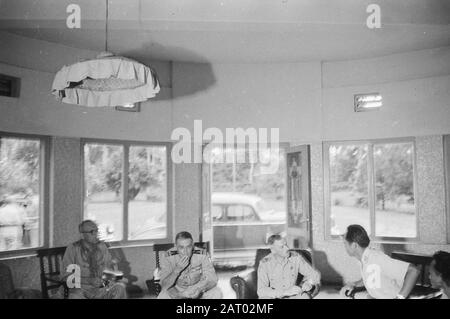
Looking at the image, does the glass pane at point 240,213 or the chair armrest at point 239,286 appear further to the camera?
the glass pane at point 240,213

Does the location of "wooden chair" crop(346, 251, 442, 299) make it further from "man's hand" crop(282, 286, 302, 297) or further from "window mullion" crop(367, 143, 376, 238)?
"window mullion" crop(367, 143, 376, 238)

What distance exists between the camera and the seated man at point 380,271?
281 cm

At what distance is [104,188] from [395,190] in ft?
13.1

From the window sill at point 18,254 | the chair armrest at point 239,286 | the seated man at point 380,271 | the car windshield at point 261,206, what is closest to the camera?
the seated man at point 380,271

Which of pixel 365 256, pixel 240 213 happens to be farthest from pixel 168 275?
pixel 240 213

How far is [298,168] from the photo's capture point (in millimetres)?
5645

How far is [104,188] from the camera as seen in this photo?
5117 mm

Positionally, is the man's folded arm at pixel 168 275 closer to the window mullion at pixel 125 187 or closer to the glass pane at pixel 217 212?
the window mullion at pixel 125 187

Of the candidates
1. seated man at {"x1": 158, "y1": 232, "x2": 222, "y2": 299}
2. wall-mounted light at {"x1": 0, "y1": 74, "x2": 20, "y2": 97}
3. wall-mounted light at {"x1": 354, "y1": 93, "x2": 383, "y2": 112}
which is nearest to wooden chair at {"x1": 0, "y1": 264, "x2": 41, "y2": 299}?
seated man at {"x1": 158, "y1": 232, "x2": 222, "y2": 299}

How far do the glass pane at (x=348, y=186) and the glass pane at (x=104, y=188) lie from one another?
302 cm

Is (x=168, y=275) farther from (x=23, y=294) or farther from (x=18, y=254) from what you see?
(x=18, y=254)

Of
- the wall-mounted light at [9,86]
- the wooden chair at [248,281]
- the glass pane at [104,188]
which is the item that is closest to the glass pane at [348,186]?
the wooden chair at [248,281]

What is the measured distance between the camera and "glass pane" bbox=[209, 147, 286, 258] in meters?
7.58
